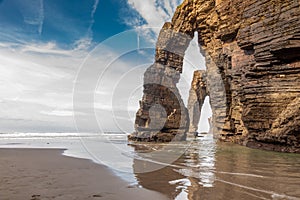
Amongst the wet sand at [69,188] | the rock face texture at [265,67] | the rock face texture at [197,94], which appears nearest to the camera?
the wet sand at [69,188]

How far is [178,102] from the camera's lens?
36.6 m

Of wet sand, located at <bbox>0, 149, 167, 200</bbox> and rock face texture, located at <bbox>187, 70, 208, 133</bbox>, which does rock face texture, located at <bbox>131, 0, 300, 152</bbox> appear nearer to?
wet sand, located at <bbox>0, 149, 167, 200</bbox>

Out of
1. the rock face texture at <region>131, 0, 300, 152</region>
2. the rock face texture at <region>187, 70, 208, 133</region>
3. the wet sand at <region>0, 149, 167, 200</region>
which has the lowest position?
the wet sand at <region>0, 149, 167, 200</region>

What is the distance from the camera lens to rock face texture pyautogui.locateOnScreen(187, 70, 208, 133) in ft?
199

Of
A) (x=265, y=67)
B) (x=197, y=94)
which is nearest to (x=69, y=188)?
(x=265, y=67)

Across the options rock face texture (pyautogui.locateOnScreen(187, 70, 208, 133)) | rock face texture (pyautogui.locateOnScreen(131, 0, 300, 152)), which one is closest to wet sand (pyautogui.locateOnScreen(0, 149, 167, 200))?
rock face texture (pyautogui.locateOnScreen(131, 0, 300, 152))

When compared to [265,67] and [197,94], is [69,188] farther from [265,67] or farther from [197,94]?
[197,94]

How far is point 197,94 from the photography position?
63406mm

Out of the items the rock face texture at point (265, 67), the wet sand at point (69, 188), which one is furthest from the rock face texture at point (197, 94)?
the wet sand at point (69, 188)

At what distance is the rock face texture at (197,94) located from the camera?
6077 centimetres

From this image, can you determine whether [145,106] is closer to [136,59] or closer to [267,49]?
[136,59]

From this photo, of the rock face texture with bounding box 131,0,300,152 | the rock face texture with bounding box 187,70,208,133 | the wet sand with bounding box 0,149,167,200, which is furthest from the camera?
the rock face texture with bounding box 187,70,208,133

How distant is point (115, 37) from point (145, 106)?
21976mm

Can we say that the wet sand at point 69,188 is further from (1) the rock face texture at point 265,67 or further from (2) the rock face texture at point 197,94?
(2) the rock face texture at point 197,94
